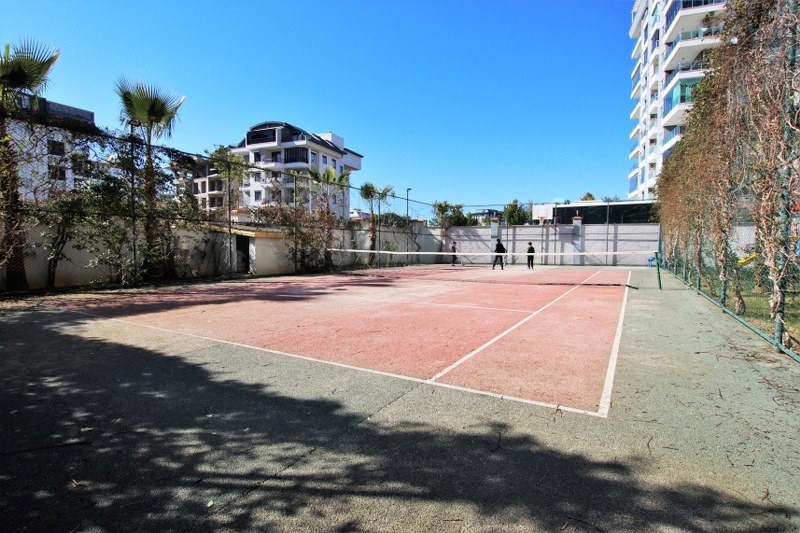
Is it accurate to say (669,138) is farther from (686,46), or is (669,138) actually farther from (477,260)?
(477,260)

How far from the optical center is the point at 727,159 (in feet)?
26.4

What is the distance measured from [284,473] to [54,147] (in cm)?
1384

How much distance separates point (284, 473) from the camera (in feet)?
9.12

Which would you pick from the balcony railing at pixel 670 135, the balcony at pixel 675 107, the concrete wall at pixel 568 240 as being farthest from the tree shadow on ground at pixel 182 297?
the balcony railing at pixel 670 135

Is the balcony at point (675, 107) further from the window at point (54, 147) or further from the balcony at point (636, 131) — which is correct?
the window at point (54, 147)

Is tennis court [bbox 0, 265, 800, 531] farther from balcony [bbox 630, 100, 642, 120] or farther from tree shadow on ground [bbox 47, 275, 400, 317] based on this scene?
balcony [bbox 630, 100, 642, 120]

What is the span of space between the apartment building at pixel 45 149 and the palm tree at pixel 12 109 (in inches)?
6.2

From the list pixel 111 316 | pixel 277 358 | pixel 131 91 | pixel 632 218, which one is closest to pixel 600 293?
pixel 277 358

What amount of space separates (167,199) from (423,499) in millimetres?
15391

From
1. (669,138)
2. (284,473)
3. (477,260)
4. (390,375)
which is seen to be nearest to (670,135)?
(669,138)

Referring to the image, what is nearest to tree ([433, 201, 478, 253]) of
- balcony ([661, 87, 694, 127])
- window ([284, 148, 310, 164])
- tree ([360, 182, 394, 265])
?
tree ([360, 182, 394, 265])

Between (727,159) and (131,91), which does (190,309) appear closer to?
(131,91)

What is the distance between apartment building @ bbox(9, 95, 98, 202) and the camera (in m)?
11.1

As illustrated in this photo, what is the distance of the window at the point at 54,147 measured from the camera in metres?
11.7
